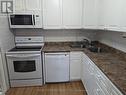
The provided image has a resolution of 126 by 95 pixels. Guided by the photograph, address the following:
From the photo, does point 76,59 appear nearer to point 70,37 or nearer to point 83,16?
point 70,37

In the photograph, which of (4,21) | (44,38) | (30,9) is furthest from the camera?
(44,38)

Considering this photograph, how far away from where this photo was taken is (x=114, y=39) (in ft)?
8.60

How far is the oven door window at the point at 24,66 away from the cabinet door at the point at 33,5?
1.22m

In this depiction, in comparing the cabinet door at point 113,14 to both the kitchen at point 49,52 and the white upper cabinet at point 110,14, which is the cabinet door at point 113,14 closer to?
the white upper cabinet at point 110,14

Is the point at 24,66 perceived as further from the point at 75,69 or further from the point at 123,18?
the point at 123,18

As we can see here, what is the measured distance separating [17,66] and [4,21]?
1.03 meters

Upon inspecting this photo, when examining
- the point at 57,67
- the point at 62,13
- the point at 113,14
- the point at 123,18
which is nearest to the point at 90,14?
the point at 62,13

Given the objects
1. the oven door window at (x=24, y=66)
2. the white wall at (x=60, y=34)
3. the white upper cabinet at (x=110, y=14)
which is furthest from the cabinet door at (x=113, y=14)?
the oven door window at (x=24, y=66)

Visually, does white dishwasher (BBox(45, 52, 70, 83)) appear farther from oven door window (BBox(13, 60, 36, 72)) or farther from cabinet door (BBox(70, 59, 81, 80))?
oven door window (BBox(13, 60, 36, 72))

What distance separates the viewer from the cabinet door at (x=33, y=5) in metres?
2.91


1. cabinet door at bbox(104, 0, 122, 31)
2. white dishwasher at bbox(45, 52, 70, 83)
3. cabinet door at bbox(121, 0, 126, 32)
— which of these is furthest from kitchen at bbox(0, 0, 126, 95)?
cabinet door at bbox(121, 0, 126, 32)

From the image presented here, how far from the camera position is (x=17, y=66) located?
2.85m

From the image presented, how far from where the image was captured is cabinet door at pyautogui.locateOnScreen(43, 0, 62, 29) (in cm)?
294

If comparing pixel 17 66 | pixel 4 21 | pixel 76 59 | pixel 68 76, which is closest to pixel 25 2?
pixel 4 21
